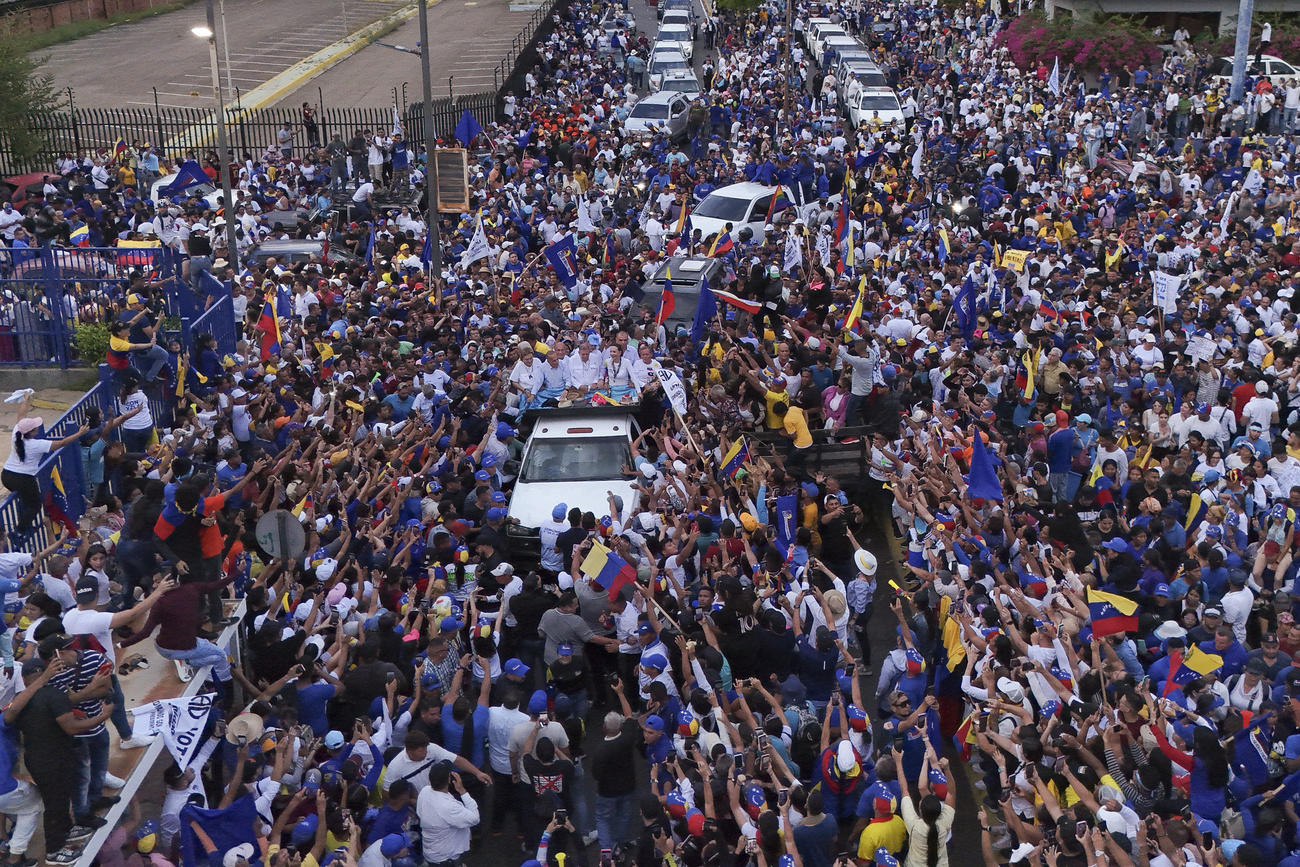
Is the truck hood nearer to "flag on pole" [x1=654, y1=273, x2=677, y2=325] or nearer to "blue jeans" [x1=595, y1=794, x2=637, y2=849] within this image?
"blue jeans" [x1=595, y1=794, x2=637, y2=849]

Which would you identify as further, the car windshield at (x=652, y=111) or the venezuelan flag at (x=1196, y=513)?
the car windshield at (x=652, y=111)

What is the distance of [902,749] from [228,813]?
421 centimetres

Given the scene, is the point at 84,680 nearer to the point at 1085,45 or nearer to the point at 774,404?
the point at 774,404

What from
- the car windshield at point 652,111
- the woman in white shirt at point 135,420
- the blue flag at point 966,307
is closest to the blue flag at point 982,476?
the blue flag at point 966,307

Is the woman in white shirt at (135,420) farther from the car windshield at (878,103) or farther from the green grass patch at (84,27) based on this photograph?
the green grass patch at (84,27)

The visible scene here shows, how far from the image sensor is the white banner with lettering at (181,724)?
8.37 metres

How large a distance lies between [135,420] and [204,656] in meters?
4.68

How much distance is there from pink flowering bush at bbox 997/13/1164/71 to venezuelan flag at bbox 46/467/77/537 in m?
32.5

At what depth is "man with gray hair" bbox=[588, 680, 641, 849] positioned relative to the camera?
9.19 meters

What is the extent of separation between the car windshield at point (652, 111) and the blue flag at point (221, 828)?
28.2m

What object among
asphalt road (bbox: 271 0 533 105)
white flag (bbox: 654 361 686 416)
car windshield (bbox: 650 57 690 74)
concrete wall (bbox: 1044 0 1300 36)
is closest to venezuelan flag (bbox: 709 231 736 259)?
white flag (bbox: 654 361 686 416)

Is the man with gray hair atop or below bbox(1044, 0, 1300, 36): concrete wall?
below

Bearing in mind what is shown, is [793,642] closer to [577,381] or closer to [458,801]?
[458,801]

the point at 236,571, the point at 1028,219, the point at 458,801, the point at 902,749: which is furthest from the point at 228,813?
the point at 1028,219
